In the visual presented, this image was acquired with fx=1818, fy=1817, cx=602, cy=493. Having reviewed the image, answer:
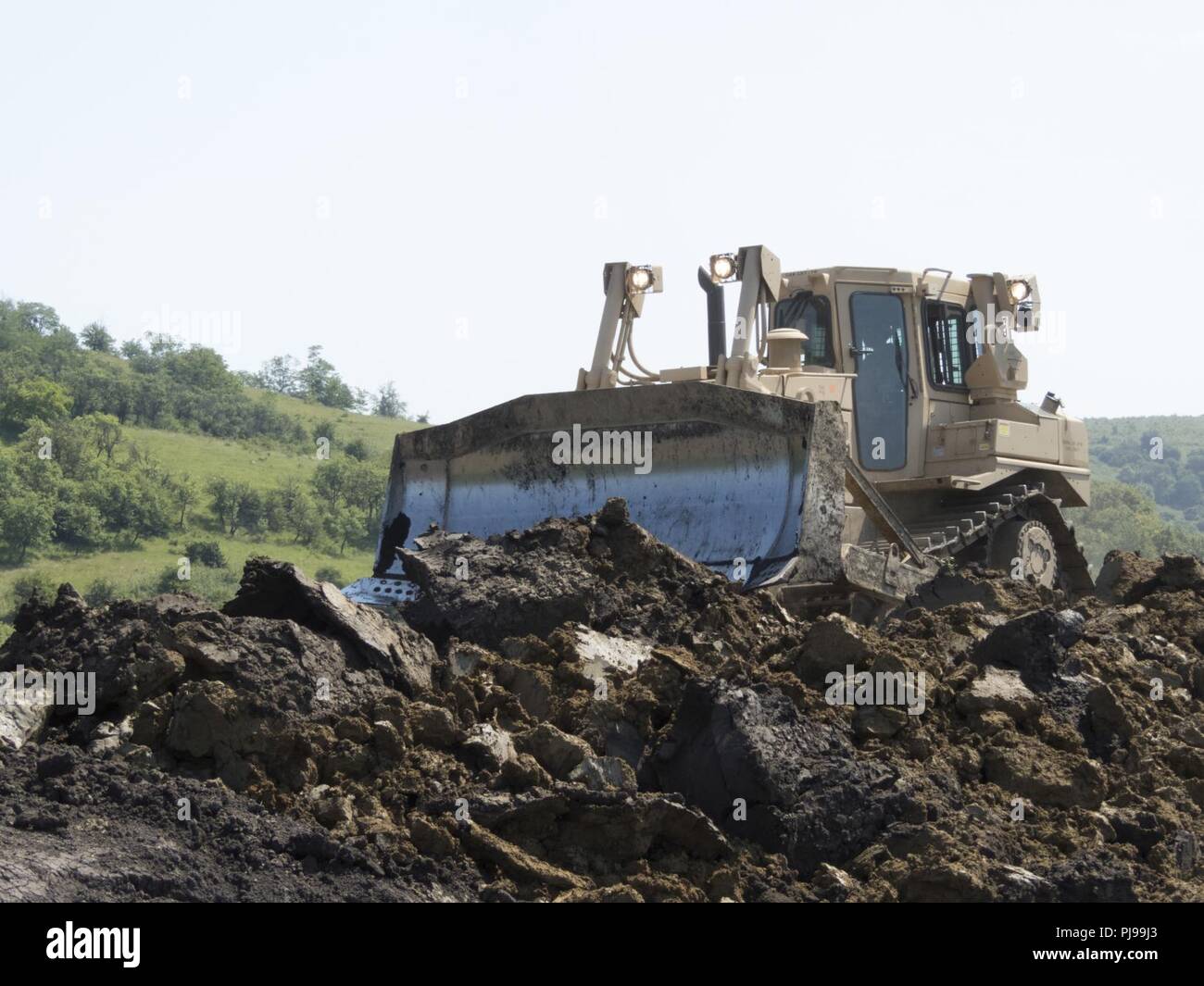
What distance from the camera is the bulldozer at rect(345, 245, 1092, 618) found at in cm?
910

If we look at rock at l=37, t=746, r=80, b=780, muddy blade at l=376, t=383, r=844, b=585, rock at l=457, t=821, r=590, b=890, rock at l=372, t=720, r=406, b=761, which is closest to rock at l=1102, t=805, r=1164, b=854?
rock at l=457, t=821, r=590, b=890

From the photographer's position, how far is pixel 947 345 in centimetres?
1180

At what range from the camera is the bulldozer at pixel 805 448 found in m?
9.10

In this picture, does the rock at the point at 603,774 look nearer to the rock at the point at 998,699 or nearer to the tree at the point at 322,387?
the rock at the point at 998,699

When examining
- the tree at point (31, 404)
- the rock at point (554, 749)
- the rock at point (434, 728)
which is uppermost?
the tree at point (31, 404)

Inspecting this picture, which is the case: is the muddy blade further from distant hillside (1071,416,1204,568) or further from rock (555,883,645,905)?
distant hillside (1071,416,1204,568)

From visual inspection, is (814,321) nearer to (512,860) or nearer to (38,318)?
(512,860)

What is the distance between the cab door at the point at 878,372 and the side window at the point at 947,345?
280 mm

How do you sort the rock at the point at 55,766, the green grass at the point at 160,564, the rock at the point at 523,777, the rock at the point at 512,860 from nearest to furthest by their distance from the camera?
the rock at the point at 512,860
the rock at the point at 55,766
the rock at the point at 523,777
the green grass at the point at 160,564

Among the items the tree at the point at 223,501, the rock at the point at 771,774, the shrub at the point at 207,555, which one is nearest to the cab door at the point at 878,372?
the rock at the point at 771,774

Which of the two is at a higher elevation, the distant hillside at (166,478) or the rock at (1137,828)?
the distant hillside at (166,478)

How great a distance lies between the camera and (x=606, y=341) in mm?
10773

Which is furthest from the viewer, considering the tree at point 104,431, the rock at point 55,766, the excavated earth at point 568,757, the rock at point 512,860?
the tree at point 104,431

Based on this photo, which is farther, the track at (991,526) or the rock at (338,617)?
the track at (991,526)
